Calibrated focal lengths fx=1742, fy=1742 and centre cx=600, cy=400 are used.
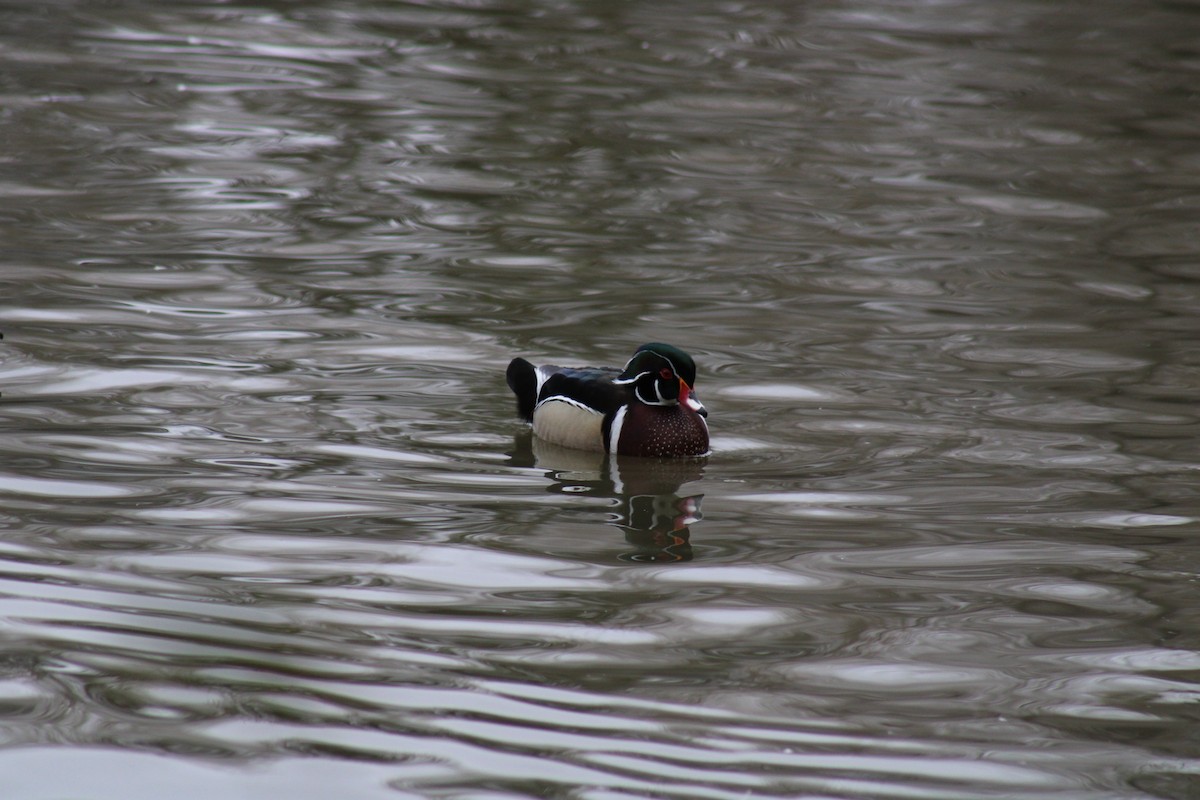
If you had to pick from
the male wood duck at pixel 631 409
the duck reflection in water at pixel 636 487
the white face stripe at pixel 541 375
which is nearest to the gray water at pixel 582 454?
the duck reflection in water at pixel 636 487

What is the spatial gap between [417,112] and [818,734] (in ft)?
38.2

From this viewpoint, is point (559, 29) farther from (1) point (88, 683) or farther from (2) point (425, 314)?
(1) point (88, 683)

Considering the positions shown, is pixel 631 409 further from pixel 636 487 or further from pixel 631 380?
pixel 636 487

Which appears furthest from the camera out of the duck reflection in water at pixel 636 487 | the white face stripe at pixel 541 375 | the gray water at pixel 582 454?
the white face stripe at pixel 541 375

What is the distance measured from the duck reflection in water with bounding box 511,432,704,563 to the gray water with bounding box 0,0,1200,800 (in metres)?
0.03

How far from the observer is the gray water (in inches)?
185

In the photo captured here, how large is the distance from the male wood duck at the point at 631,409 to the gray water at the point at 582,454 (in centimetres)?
13

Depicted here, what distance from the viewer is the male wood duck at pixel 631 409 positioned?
7816mm

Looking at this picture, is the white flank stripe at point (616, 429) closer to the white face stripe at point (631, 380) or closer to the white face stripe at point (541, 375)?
the white face stripe at point (631, 380)

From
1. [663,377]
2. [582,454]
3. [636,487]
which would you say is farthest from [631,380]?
[636,487]

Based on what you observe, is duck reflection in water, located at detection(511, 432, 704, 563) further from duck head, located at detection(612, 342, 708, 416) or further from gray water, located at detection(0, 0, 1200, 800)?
duck head, located at detection(612, 342, 708, 416)

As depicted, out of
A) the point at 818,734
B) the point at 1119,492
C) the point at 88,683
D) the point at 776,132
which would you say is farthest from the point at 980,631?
the point at 776,132

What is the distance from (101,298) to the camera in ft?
31.7

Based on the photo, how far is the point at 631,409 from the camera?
790 cm
